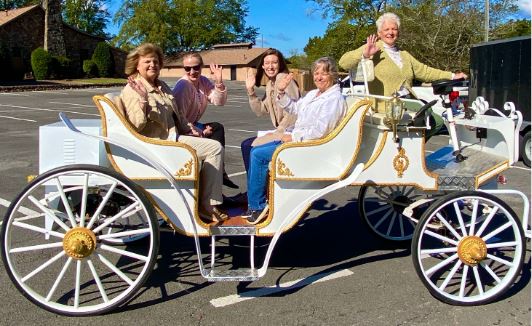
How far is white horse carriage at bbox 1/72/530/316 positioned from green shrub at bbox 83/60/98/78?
4421 centimetres

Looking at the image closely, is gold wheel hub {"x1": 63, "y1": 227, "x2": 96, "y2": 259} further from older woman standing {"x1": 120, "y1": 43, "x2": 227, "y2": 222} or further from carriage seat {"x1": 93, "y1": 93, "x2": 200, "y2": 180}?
older woman standing {"x1": 120, "y1": 43, "x2": 227, "y2": 222}

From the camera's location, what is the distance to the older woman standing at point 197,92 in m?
4.98

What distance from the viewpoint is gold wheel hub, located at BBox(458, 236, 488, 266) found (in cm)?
387

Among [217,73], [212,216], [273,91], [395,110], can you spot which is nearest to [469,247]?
[395,110]

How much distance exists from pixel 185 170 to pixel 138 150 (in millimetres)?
348

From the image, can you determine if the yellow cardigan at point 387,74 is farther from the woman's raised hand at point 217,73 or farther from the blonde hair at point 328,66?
the woman's raised hand at point 217,73

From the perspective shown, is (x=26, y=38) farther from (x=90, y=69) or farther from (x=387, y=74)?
(x=387, y=74)

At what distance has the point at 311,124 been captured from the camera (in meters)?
4.18

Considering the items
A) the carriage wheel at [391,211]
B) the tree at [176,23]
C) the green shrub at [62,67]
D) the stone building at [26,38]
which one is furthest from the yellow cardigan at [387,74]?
the tree at [176,23]

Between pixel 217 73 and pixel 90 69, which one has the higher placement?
pixel 90 69

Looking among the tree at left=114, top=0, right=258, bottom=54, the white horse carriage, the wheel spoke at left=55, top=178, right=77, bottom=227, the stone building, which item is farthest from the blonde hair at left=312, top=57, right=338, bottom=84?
the tree at left=114, top=0, right=258, bottom=54

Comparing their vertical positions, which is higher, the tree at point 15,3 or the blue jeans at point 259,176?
A: the tree at point 15,3

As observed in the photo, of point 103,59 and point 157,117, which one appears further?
point 103,59

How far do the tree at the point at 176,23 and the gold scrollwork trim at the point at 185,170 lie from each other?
217 feet
